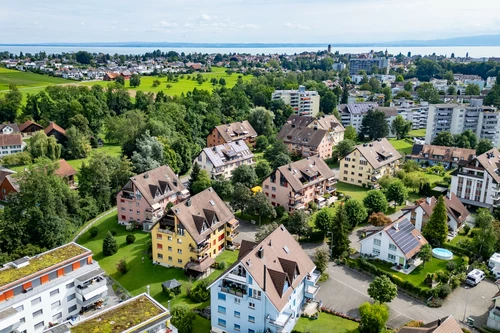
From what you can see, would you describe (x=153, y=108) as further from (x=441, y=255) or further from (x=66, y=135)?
(x=441, y=255)

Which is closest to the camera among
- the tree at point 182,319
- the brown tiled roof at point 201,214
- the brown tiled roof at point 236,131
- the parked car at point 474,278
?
the tree at point 182,319

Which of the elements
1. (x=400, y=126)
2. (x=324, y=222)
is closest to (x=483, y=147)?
(x=400, y=126)

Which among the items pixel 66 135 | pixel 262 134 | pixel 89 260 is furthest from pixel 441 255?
pixel 66 135

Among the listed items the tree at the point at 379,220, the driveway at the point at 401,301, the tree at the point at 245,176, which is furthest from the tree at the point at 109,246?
the tree at the point at 379,220

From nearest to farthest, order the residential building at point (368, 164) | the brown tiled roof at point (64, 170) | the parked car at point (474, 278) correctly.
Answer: the parked car at point (474, 278) → the brown tiled roof at point (64, 170) → the residential building at point (368, 164)

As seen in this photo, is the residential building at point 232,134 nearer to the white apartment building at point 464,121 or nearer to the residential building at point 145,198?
the residential building at point 145,198

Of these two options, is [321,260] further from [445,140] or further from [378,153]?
[445,140]

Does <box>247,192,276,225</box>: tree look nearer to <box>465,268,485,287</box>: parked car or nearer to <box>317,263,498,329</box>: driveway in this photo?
<box>317,263,498,329</box>: driveway

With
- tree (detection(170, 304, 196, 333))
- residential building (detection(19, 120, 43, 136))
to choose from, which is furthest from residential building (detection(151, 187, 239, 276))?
residential building (detection(19, 120, 43, 136))
